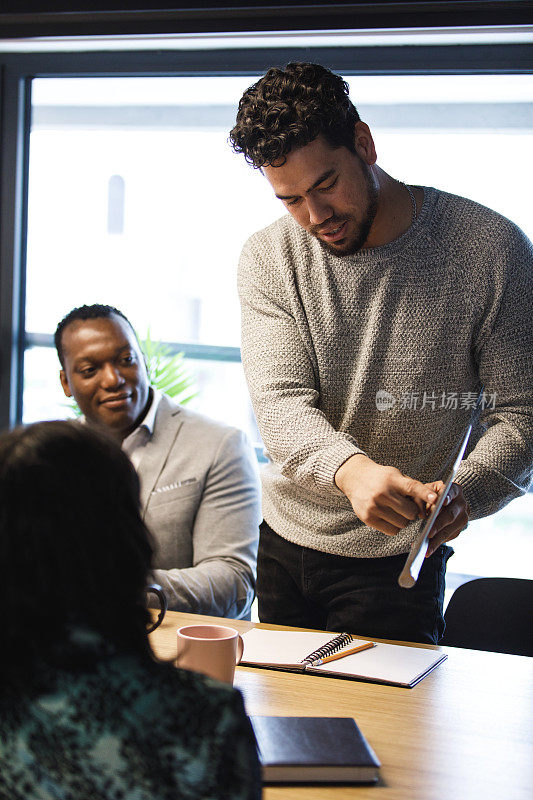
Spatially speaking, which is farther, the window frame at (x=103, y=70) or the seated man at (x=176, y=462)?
the window frame at (x=103, y=70)

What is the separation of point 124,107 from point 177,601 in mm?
2622

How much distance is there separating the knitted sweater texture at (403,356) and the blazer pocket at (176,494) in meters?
0.48

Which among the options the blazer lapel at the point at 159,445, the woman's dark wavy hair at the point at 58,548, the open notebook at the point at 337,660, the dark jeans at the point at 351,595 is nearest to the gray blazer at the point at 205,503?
the blazer lapel at the point at 159,445

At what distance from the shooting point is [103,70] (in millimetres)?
3541

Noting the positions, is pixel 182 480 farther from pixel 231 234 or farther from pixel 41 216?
pixel 41 216

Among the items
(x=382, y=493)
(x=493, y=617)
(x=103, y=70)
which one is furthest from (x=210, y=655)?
(x=103, y=70)

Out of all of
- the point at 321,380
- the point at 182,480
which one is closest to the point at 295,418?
the point at 321,380

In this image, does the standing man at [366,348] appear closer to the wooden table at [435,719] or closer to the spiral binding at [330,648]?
the spiral binding at [330,648]

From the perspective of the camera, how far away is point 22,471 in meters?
0.69

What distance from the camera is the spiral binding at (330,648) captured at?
4.61 ft

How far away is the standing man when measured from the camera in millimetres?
1657

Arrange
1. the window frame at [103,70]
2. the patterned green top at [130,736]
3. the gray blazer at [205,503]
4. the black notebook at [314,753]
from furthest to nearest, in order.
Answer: the window frame at [103,70] < the gray blazer at [205,503] < the black notebook at [314,753] < the patterned green top at [130,736]

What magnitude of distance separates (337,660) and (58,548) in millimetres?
857

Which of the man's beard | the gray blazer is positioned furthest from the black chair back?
the man's beard
